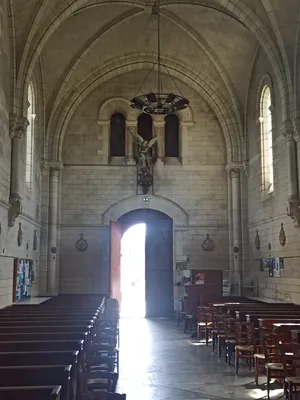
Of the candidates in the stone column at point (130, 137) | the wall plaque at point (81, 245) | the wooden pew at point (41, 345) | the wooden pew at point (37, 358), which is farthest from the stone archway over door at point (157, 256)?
the wooden pew at point (37, 358)

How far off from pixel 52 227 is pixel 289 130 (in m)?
9.65

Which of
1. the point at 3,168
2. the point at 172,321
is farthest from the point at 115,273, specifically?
the point at 3,168

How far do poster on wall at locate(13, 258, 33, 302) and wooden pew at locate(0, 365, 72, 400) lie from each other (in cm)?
1072

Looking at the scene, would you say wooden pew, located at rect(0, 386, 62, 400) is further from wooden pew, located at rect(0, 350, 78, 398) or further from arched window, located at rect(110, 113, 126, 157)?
arched window, located at rect(110, 113, 126, 157)

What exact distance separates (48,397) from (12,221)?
11082 millimetres

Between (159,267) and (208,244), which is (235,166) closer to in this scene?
(208,244)

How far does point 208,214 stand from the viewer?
2036cm

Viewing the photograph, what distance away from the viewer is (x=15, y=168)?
555 inches

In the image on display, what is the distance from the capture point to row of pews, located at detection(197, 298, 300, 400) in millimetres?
6918

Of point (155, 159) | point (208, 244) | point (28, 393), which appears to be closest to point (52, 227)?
point (155, 159)

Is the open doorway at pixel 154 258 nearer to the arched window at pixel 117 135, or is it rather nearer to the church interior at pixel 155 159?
the church interior at pixel 155 159

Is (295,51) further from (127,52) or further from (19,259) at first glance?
(19,259)

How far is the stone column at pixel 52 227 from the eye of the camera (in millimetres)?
18969

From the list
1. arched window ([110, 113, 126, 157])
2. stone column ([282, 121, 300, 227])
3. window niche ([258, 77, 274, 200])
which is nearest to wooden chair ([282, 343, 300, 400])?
stone column ([282, 121, 300, 227])
